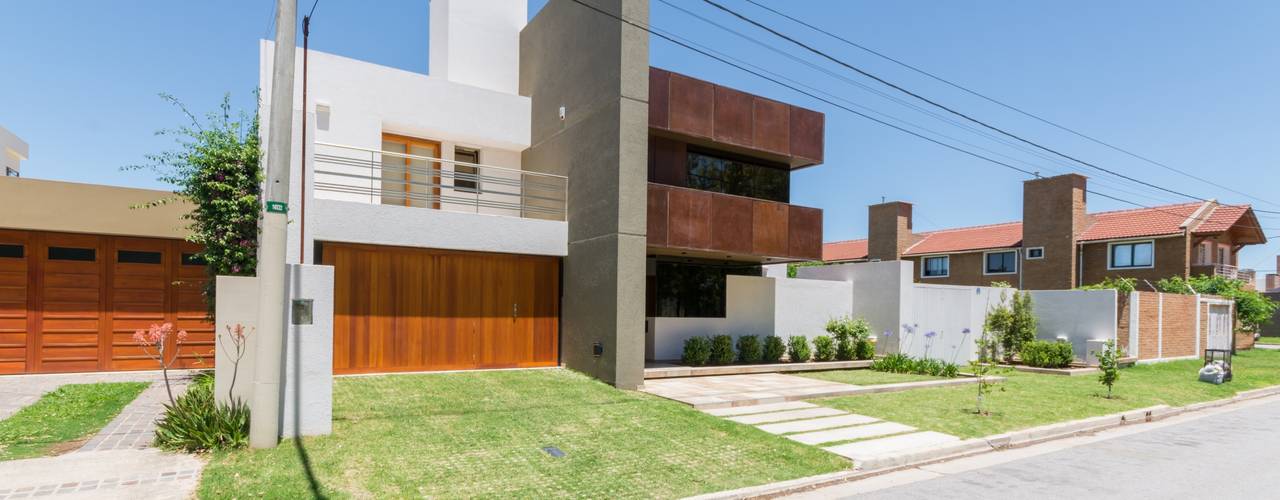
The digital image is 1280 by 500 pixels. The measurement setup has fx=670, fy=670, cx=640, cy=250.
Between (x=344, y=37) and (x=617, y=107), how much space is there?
5.55 metres

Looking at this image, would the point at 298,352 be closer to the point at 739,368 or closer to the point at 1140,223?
the point at 739,368

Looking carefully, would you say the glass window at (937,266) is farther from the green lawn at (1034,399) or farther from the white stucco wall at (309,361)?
the white stucco wall at (309,361)

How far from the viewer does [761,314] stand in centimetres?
1672

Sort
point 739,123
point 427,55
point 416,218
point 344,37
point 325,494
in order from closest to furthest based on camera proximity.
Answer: point 325,494
point 416,218
point 344,37
point 739,123
point 427,55

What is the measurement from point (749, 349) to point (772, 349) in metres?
0.77

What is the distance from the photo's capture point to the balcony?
42.4ft

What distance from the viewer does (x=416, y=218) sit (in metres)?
11.6

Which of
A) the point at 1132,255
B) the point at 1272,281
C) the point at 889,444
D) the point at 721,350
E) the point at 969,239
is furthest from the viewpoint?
the point at 1272,281

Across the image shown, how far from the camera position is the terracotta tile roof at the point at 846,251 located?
41.7 metres

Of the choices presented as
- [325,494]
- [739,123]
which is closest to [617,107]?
[739,123]

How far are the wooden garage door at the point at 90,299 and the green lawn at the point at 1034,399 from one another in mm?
12219

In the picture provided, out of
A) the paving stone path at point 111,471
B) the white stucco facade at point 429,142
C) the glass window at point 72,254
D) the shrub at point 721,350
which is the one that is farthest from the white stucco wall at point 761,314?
the glass window at point 72,254

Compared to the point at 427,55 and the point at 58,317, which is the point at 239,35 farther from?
the point at 58,317

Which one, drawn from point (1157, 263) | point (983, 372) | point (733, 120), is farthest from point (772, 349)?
point (1157, 263)
